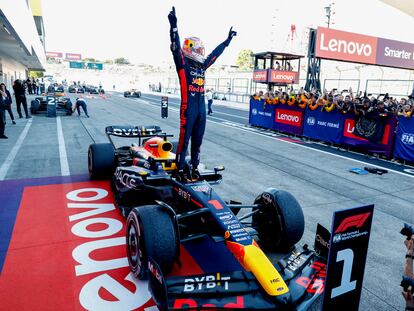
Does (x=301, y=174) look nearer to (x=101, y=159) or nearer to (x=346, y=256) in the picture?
(x=101, y=159)

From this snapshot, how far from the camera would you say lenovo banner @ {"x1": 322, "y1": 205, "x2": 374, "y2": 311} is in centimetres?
221

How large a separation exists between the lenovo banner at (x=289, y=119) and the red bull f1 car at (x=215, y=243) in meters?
10.0

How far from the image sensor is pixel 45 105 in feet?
60.9

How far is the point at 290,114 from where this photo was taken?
1463 cm

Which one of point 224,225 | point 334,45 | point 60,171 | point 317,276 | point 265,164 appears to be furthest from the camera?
point 334,45

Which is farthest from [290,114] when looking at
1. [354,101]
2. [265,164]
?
[265,164]

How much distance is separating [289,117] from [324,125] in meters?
2.09

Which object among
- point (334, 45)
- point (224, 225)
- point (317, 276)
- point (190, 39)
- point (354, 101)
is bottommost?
point (317, 276)

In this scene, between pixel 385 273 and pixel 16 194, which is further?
pixel 16 194

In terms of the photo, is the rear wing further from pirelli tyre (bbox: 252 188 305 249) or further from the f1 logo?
the f1 logo

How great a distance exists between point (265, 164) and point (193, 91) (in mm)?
5209

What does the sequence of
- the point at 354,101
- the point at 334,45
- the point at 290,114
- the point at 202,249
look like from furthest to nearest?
the point at 334,45 → the point at 290,114 → the point at 354,101 → the point at 202,249

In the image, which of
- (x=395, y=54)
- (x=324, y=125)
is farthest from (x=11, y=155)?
(x=395, y=54)

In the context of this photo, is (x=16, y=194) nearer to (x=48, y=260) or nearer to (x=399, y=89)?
(x=48, y=260)
